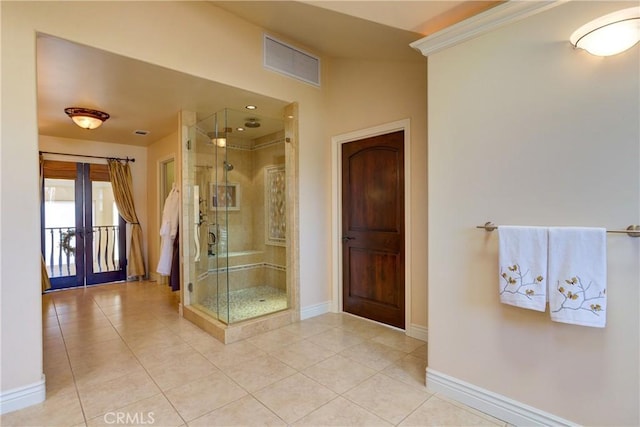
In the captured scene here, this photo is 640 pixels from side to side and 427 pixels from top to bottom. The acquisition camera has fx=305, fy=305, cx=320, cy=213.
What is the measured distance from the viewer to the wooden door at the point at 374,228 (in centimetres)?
324

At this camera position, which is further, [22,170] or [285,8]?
[285,8]

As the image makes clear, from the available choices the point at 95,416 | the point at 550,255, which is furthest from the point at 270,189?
the point at 550,255

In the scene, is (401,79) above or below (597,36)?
above

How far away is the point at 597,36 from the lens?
1.43 metres

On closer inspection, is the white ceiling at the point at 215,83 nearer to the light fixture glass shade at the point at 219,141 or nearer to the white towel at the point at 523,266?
the light fixture glass shade at the point at 219,141

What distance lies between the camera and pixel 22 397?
196 cm

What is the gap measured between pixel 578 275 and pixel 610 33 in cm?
116

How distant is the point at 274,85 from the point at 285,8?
2.49 ft

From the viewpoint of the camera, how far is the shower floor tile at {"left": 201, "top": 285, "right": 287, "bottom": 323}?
11.1 ft

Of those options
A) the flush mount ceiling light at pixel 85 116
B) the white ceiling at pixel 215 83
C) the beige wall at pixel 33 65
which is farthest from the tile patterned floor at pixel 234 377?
the white ceiling at pixel 215 83

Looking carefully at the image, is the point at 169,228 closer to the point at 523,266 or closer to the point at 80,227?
the point at 80,227

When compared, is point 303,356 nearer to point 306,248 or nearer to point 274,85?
point 306,248

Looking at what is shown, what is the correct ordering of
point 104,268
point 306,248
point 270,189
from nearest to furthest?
point 306,248 < point 270,189 < point 104,268

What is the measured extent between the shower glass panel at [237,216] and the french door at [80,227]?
277 cm
